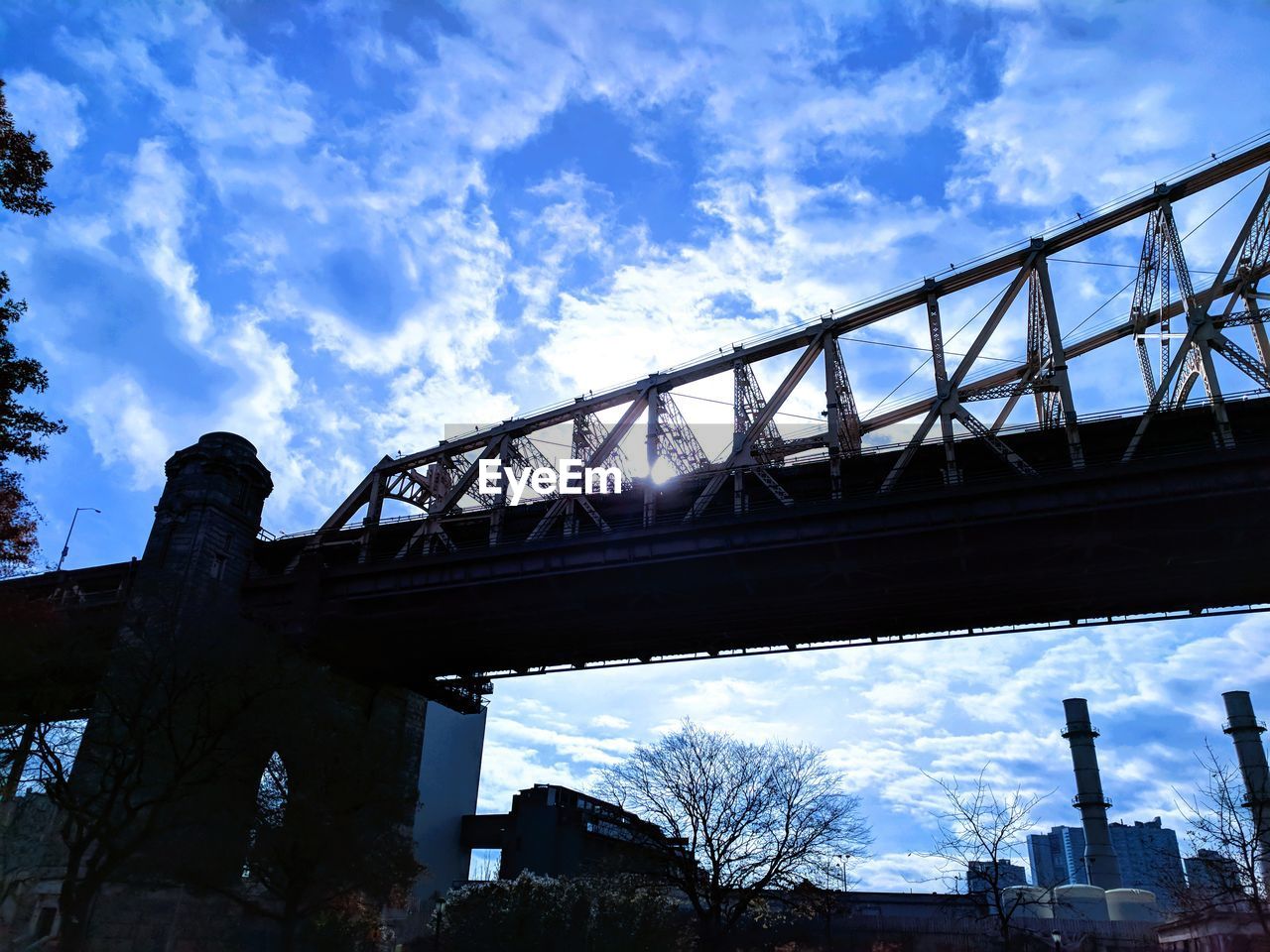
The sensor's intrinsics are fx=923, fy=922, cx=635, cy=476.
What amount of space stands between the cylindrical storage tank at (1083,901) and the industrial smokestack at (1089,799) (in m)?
3.55

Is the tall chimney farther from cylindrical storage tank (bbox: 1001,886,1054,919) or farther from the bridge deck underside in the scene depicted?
the bridge deck underside

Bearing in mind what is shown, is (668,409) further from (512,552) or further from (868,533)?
(868,533)

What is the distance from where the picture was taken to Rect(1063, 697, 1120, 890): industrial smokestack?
84.4 m

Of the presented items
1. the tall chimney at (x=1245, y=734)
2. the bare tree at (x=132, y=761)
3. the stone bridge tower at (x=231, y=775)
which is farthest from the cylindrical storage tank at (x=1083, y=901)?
the bare tree at (x=132, y=761)

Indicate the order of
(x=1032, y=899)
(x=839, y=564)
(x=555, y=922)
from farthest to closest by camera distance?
1. (x=1032, y=899)
2. (x=839, y=564)
3. (x=555, y=922)

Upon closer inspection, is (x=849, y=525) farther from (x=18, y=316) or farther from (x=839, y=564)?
(x=18, y=316)

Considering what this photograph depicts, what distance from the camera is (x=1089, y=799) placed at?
88125 millimetres

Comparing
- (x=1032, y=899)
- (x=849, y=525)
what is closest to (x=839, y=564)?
(x=849, y=525)

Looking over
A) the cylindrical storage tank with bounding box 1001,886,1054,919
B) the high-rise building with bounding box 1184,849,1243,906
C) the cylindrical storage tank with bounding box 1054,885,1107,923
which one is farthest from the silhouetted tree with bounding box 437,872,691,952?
the cylindrical storage tank with bounding box 1054,885,1107,923

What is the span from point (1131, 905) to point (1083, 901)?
411 centimetres

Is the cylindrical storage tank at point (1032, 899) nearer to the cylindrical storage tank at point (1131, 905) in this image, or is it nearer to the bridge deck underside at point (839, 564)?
the cylindrical storage tank at point (1131, 905)

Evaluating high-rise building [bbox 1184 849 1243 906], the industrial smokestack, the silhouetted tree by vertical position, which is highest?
the industrial smokestack

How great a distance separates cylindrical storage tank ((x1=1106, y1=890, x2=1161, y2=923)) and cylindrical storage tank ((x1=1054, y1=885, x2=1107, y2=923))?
114cm

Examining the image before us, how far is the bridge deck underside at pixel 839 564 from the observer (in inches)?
1409
